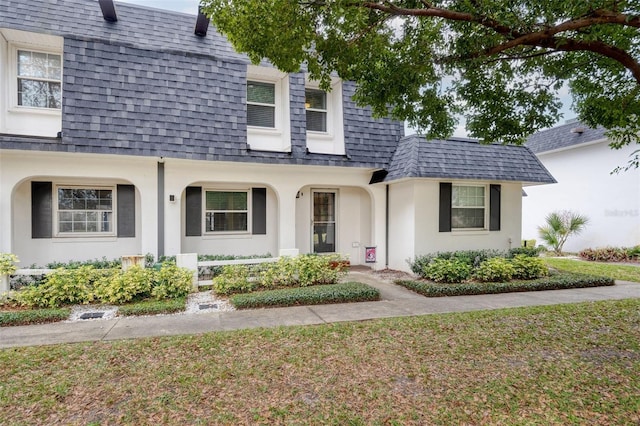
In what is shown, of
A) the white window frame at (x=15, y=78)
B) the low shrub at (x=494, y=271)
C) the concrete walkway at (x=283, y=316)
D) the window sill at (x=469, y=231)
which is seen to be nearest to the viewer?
the concrete walkway at (x=283, y=316)

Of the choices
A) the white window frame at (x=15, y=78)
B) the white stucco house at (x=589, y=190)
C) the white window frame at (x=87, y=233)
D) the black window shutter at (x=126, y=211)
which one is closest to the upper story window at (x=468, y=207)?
the white stucco house at (x=589, y=190)

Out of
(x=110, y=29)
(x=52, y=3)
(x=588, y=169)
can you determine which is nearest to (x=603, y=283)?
(x=588, y=169)

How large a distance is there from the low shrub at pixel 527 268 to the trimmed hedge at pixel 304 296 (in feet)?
14.0

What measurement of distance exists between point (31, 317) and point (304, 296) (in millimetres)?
4455

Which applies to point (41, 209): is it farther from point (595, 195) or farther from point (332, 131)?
point (595, 195)

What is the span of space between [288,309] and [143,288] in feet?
9.52

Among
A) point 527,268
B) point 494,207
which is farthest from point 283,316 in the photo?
point 494,207

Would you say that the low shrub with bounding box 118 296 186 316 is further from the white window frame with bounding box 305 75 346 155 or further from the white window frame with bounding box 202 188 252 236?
the white window frame with bounding box 305 75 346 155

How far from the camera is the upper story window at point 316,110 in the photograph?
33.8ft

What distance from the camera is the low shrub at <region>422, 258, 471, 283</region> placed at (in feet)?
27.4

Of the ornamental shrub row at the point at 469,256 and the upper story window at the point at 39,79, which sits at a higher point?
the upper story window at the point at 39,79

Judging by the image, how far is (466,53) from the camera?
5352 millimetres

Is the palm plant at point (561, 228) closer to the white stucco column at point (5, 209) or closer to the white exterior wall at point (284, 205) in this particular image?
the white exterior wall at point (284, 205)

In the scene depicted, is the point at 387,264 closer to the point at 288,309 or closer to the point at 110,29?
the point at 288,309
